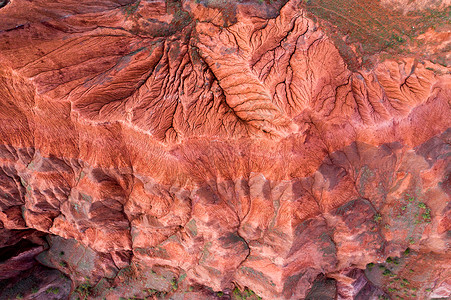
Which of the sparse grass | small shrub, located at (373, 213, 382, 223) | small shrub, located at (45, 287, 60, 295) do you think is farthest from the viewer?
small shrub, located at (45, 287, 60, 295)

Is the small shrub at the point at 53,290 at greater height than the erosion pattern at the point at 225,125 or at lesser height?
lesser

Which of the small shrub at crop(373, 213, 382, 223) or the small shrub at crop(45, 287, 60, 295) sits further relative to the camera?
the small shrub at crop(45, 287, 60, 295)

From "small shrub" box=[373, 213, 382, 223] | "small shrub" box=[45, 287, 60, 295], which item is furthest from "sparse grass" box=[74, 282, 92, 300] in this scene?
"small shrub" box=[373, 213, 382, 223]

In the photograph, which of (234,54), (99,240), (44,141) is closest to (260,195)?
(234,54)

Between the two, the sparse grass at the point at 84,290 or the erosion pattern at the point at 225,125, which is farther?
the sparse grass at the point at 84,290

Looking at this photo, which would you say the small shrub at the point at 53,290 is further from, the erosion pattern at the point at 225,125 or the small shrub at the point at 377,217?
the small shrub at the point at 377,217

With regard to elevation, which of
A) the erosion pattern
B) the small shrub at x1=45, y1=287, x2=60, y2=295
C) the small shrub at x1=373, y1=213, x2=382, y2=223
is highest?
the erosion pattern

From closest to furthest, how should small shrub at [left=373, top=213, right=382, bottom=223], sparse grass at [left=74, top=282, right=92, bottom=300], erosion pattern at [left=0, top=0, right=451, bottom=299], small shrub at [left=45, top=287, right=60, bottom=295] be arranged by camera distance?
1. erosion pattern at [left=0, top=0, right=451, bottom=299]
2. small shrub at [left=373, top=213, right=382, bottom=223]
3. sparse grass at [left=74, top=282, right=92, bottom=300]
4. small shrub at [left=45, top=287, right=60, bottom=295]

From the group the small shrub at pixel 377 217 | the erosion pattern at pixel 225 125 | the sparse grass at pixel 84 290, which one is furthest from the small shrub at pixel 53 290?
the small shrub at pixel 377 217

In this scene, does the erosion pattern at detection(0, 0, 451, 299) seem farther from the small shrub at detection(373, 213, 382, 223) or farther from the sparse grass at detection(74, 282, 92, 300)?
the sparse grass at detection(74, 282, 92, 300)
